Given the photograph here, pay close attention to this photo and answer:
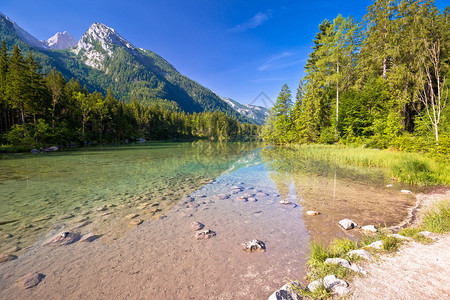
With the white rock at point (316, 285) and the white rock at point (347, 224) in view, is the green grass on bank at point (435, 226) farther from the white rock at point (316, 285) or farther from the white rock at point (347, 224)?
the white rock at point (316, 285)

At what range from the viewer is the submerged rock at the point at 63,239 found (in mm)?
4816

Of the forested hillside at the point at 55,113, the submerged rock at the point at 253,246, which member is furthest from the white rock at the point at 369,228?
the forested hillside at the point at 55,113

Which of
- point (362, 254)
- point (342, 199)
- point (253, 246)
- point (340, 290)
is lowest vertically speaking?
point (342, 199)

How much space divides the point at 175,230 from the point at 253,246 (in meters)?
2.50

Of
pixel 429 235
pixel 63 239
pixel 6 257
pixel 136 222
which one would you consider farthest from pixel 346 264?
pixel 6 257

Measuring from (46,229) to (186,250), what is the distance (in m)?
4.85

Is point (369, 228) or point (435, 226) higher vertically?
point (435, 226)

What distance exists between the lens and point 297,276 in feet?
11.3

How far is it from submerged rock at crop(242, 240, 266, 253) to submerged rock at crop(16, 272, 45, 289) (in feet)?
→ 14.1

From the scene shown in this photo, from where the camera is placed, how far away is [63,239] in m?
5.00

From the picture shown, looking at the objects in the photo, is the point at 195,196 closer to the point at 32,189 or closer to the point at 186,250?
the point at 186,250

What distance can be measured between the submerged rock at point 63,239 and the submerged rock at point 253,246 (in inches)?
187

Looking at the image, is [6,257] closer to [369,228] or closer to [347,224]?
[347,224]

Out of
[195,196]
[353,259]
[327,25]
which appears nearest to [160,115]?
[327,25]
